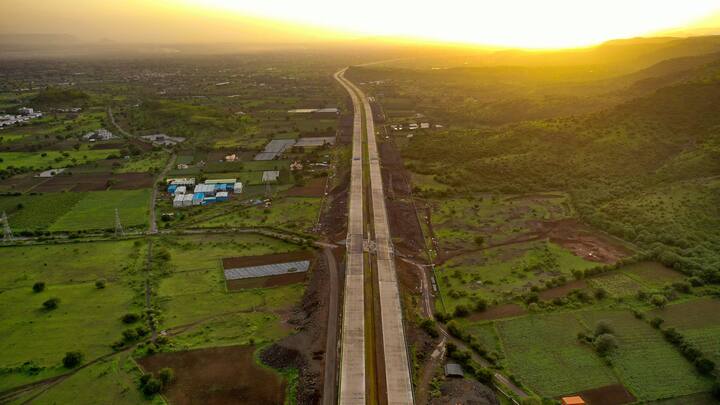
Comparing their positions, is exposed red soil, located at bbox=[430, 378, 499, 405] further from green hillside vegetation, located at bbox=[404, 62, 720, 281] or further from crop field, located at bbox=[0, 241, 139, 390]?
green hillside vegetation, located at bbox=[404, 62, 720, 281]

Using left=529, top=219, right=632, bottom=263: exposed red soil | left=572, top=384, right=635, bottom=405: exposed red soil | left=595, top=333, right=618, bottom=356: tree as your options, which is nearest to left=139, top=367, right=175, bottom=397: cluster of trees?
left=572, top=384, right=635, bottom=405: exposed red soil

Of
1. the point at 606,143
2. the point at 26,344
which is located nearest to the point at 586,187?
the point at 606,143

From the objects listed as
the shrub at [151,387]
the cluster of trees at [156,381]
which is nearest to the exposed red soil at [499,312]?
the cluster of trees at [156,381]

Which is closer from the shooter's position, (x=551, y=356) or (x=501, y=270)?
(x=551, y=356)

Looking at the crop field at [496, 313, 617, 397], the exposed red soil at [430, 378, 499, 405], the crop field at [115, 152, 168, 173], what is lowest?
the exposed red soil at [430, 378, 499, 405]

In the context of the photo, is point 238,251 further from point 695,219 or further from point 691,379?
point 695,219

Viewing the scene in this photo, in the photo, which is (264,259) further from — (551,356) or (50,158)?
(50,158)

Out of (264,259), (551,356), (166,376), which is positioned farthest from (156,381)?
(551,356)
